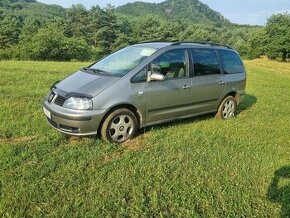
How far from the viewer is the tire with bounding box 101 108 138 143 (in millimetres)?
6086

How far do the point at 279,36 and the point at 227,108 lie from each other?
6457 cm

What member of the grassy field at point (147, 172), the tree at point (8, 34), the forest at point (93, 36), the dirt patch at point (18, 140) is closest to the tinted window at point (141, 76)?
the grassy field at point (147, 172)

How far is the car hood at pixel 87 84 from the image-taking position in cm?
600

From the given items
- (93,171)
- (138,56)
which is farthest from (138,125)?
(93,171)

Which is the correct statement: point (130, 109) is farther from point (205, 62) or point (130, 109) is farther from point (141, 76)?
point (205, 62)

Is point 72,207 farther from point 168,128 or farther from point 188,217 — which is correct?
point 168,128

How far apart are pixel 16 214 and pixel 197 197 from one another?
7.31 ft

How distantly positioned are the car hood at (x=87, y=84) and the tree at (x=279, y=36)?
64.2m

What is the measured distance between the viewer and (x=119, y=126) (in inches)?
247

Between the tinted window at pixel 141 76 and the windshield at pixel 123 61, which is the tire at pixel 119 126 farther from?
the windshield at pixel 123 61

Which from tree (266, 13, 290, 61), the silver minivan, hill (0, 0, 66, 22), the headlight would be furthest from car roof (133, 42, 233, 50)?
hill (0, 0, 66, 22)

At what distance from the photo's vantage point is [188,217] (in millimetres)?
4105

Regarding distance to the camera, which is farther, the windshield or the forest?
the forest

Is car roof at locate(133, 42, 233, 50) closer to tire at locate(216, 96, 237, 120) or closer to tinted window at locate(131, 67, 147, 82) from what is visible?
tinted window at locate(131, 67, 147, 82)
